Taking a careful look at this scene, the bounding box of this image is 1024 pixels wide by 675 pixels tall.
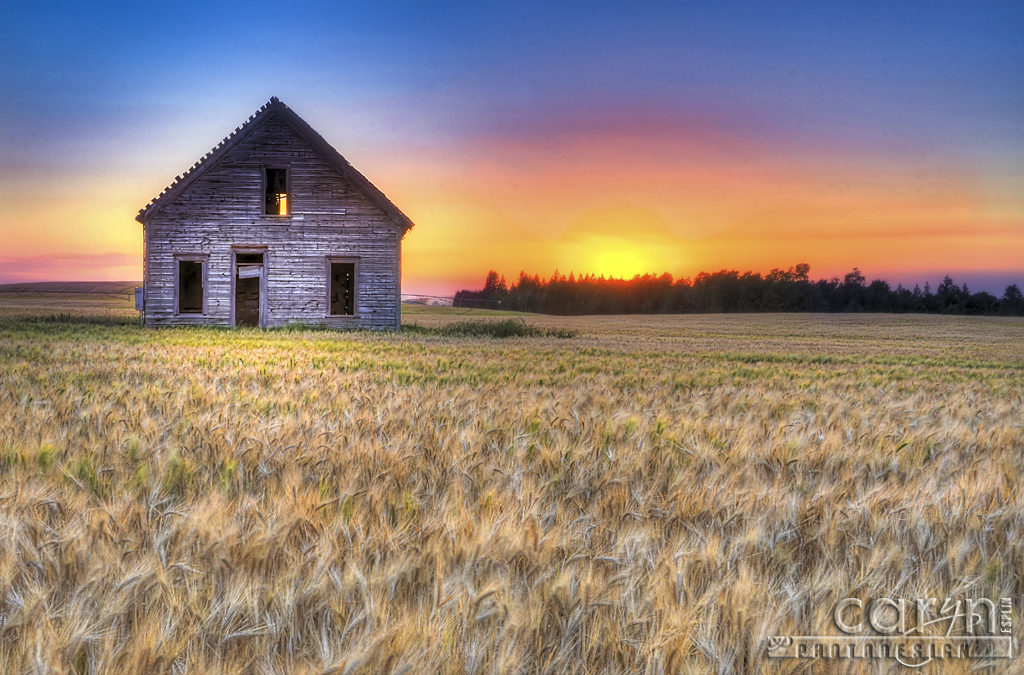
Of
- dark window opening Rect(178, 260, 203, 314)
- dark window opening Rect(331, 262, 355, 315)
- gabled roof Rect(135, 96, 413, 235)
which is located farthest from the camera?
dark window opening Rect(178, 260, 203, 314)

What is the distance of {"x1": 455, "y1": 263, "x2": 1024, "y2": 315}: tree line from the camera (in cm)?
10242

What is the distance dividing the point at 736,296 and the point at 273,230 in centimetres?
12800

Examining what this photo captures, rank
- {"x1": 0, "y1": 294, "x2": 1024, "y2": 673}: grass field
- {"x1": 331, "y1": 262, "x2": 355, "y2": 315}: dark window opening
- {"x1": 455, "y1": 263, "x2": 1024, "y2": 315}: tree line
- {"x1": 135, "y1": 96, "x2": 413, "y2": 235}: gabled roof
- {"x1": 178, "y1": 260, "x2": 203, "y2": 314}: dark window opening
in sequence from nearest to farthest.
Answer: {"x1": 0, "y1": 294, "x2": 1024, "y2": 673}: grass field → {"x1": 135, "y1": 96, "x2": 413, "y2": 235}: gabled roof → {"x1": 331, "y1": 262, "x2": 355, "y2": 315}: dark window opening → {"x1": 178, "y1": 260, "x2": 203, "y2": 314}: dark window opening → {"x1": 455, "y1": 263, "x2": 1024, "y2": 315}: tree line

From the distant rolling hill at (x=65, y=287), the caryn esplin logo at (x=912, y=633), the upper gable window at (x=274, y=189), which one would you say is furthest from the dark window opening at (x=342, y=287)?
the distant rolling hill at (x=65, y=287)

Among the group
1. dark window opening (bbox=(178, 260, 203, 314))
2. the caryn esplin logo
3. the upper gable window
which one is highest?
the upper gable window

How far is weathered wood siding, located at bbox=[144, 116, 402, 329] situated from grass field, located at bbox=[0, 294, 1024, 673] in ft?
73.1

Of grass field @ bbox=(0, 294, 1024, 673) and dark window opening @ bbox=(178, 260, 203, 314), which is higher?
dark window opening @ bbox=(178, 260, 203, 314)

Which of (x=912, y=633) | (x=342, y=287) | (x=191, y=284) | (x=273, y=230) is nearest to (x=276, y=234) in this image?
(x=273, y=230)

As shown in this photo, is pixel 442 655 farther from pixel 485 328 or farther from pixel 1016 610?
pixel 485 328

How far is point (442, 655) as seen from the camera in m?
1.78

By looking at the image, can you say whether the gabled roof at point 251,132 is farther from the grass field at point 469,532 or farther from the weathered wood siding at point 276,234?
the grass field at point 469,532

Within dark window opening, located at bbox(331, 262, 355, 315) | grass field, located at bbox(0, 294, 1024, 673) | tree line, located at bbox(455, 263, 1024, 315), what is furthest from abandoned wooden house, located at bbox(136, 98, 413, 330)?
tree line, located at bbox(455, 263, 1024, 315)

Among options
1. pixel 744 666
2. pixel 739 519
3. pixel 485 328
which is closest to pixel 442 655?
pixel 744 666

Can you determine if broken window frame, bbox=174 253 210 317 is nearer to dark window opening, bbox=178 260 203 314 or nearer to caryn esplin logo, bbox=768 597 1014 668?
dark window opening, bbox=178 260 203 314
